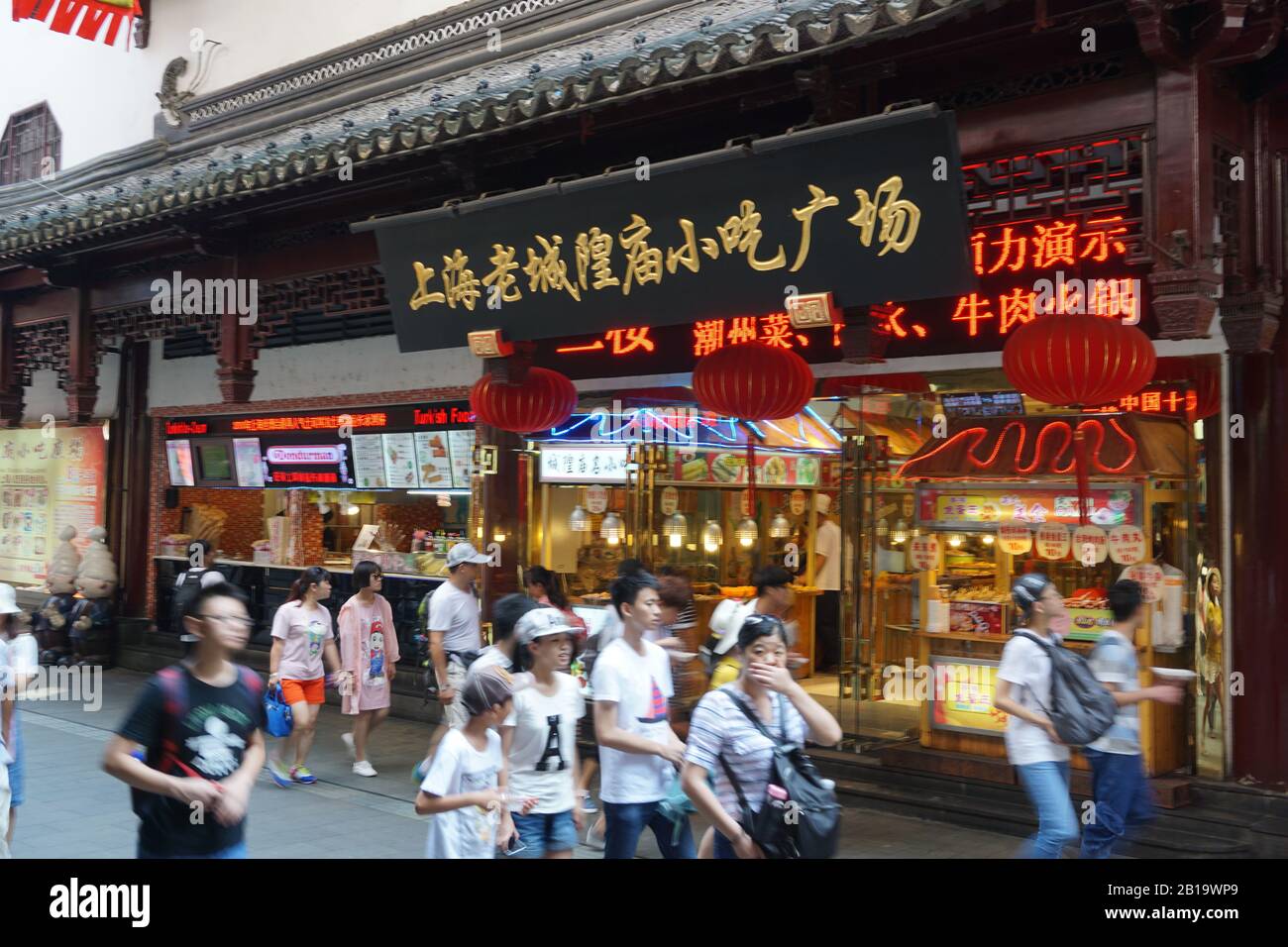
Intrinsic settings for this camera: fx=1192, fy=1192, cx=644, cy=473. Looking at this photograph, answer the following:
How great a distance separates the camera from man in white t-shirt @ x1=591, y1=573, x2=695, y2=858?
17.1 ft

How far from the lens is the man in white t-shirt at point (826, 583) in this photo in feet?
44.0

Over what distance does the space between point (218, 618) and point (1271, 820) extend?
6.14 metres

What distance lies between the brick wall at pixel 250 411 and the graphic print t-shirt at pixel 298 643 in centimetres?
333

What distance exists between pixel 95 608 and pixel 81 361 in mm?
3511

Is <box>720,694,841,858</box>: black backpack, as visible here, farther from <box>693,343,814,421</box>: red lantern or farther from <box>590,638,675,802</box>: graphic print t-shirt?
<box>693,343,814,421</box>: red lantern

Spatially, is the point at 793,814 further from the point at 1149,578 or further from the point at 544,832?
the point at 1149,578

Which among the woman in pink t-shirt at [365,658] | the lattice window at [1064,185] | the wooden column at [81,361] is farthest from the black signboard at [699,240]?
the wooden column at [81,361]

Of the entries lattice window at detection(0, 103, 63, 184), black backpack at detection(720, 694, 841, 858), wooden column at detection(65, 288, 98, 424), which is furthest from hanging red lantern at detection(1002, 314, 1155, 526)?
lattice window at detection(0, 103, 63, 184)

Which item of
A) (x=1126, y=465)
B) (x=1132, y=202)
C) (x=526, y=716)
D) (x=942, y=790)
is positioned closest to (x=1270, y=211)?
(x=1132, y=202)

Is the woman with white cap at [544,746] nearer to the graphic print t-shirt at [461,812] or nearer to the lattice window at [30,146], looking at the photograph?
the graphic print t-shirt at [461,812]

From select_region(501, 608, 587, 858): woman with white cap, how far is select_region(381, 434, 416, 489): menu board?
7479 millimetres

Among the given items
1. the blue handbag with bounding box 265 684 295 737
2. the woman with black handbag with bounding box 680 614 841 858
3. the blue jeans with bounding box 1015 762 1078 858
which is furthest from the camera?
the blue handbag with bounding box 265 684 295 737

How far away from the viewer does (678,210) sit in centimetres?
759

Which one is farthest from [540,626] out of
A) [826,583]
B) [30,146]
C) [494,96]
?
[30,146]
